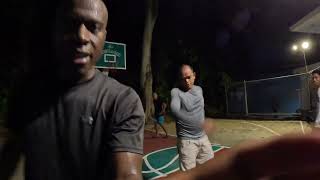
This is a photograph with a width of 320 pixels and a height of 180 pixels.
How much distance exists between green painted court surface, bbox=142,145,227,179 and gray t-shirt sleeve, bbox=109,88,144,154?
594 cm

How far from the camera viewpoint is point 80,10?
179cm

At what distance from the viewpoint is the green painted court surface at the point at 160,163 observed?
8.15 metres

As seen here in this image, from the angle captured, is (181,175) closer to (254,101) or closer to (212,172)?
(212,172)

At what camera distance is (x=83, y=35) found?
5.82 feet

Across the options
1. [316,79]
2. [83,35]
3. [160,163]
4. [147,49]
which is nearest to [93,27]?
[83,35]

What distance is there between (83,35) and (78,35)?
20 mm

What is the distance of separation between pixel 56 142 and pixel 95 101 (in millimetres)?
235

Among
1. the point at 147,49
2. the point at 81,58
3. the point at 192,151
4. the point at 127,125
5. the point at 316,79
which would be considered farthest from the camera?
the point at 147,49

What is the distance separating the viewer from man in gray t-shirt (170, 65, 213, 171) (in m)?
5.71

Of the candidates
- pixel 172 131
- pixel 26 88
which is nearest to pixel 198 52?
pixel 172 131

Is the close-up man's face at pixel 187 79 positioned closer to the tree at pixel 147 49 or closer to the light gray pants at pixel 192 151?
the light gray pants at pixel 192 151

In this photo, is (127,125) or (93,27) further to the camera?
(93,27)

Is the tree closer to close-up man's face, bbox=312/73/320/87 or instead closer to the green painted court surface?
the green painted court surface

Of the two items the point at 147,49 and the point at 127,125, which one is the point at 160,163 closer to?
the point at 127,125
